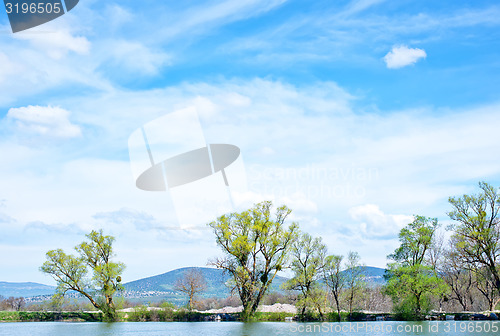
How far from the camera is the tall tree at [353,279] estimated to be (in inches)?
1716

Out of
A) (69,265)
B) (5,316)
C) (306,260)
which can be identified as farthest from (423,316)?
(5,316)

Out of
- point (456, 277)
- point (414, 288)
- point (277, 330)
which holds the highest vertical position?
point (456, 277)

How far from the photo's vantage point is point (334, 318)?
41.8 meters

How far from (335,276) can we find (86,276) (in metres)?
25.0

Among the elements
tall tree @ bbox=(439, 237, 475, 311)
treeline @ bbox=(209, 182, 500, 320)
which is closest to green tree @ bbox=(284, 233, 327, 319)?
treeline @ bbox=(209, 182, 500, 320)

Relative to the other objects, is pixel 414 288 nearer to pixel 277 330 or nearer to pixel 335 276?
pixel 335 276

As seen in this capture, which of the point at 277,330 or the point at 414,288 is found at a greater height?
the point at 414,288

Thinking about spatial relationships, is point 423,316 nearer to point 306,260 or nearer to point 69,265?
point 306,260

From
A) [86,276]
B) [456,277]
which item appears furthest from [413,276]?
[86,276]

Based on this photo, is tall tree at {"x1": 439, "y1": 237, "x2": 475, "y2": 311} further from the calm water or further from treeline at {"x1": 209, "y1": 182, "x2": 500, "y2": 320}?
the calm water

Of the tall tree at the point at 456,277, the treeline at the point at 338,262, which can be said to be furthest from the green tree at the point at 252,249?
the tall tree at the point at 456,277

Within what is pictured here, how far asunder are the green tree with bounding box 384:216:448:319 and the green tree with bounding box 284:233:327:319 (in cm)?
628

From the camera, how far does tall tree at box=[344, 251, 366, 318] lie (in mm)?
43594

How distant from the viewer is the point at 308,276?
41.4 meters
